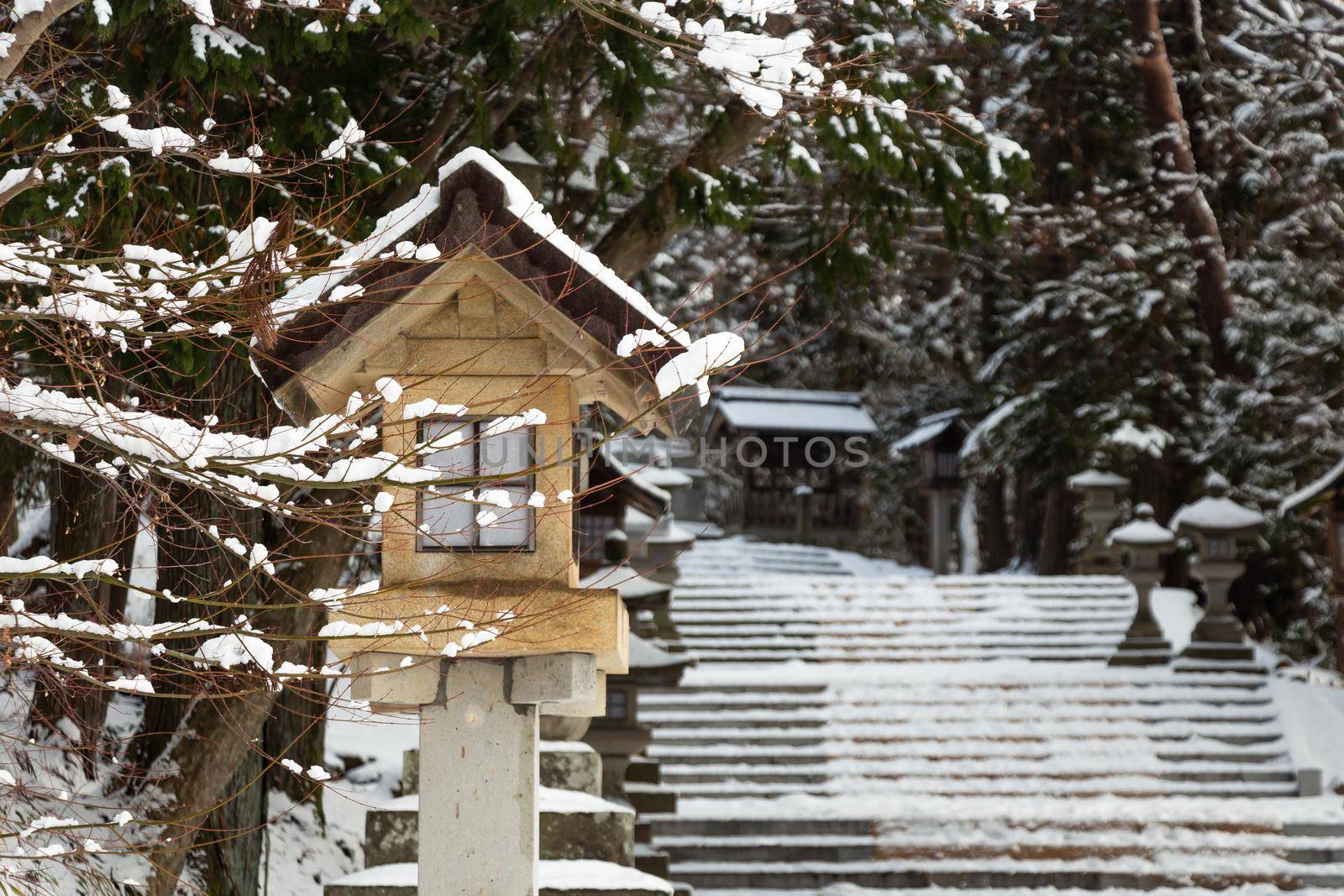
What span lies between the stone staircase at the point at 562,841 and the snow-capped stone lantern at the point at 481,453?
65.8 inches

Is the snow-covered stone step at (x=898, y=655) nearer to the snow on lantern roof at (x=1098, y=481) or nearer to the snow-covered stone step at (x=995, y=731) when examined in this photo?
the snow-covered stone step at (x=995, y=731)

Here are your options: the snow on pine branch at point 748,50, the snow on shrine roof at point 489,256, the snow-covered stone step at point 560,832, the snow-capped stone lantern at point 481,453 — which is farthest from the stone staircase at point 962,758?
the snow on pine branch at point 748,50

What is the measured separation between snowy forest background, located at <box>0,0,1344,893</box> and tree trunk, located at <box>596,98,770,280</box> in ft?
0.09

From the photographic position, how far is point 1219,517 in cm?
1705

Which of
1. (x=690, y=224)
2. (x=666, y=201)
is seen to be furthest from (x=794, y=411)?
(x=666, y=201)

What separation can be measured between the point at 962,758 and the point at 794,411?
1657 cm

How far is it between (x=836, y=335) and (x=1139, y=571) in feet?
54.9

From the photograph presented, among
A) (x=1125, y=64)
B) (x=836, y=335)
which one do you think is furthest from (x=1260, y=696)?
(x=836, y=335)

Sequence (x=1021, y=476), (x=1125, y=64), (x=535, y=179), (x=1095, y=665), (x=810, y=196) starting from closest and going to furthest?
(x=535, y=179) → (x=810, y=196) → (x=1095, y=665) → (x=1125, y=64) → (x=1021, y=476)

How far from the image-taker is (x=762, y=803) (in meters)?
14.1

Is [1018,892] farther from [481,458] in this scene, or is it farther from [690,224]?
[481,458]

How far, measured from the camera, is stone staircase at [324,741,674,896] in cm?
660

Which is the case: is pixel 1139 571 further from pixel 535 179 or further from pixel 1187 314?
pixel 535 179

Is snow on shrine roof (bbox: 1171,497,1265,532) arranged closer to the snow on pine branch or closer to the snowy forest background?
the snowy forest background
